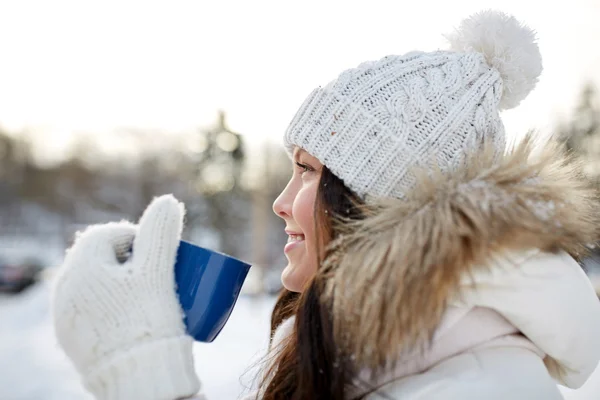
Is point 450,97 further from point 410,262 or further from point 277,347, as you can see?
point 277,347

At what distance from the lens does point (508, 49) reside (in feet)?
5.44

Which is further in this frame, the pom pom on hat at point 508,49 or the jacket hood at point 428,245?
the pom pom on hat at point 508,49

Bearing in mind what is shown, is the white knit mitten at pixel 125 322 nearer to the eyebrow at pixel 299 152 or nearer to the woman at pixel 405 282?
the woman at pixel 405 282

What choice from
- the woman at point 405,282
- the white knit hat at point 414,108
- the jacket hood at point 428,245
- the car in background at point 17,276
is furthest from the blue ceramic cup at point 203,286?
the car in background at point 17,276

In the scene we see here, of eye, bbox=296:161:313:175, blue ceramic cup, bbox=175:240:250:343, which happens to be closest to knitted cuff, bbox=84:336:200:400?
blue ceramic cup, bbox=175:240:250:343

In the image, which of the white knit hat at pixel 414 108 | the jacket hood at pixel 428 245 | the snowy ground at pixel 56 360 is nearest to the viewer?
the jacket hood at pixel 428 245

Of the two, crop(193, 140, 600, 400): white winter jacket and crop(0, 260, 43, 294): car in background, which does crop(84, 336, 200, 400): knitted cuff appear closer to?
crop(193, 140, 600, 400): white winter jacket

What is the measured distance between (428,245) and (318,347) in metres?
0.38

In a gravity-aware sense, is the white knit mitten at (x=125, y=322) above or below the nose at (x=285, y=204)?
below

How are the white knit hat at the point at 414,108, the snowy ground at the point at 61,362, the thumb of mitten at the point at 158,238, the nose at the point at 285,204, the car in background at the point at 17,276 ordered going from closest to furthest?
1. the thumb of mitten at the point at 158,238
2. the white knit hat at the point at 414,108
3. the nose at the point at 285,204
4. the snowy ground at the point at 61,362
5. the car in background at the point at 17,276

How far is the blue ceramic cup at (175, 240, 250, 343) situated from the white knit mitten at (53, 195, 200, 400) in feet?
0.18

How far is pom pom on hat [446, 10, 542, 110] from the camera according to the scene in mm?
1651

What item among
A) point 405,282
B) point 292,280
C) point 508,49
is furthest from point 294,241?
point 508,49

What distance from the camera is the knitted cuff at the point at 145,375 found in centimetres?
121
